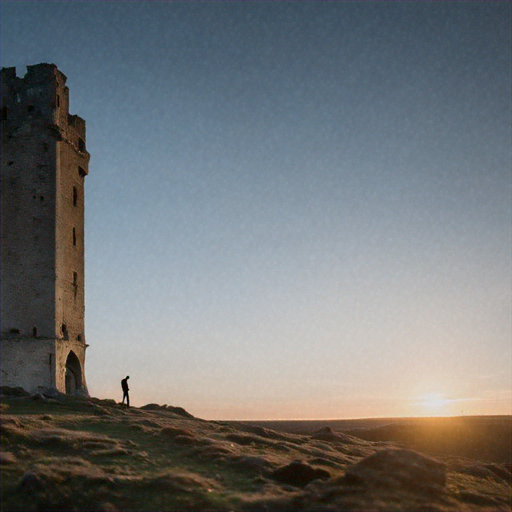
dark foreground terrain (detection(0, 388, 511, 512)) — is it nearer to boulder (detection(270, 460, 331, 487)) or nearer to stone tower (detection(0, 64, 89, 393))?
boulder (detection(270, 460, 331, 487))

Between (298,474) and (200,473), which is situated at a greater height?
(200,473)

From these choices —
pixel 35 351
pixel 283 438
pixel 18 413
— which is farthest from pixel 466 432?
pixel 18 413

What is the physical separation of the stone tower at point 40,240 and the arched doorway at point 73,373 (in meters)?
0.08

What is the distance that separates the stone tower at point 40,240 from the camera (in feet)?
156

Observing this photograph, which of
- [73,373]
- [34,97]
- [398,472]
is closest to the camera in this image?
[398,472]

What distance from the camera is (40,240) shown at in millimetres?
A: 49500

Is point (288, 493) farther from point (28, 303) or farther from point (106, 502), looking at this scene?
point (28, 303)

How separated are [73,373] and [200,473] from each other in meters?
30.6

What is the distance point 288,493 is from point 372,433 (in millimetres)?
43936

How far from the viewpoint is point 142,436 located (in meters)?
29.4

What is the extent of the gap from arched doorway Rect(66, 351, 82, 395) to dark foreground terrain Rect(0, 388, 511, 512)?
17029 mm

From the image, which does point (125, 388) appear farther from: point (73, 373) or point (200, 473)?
point (200, 473)

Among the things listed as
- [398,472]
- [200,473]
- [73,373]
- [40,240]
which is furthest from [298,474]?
[40,240]

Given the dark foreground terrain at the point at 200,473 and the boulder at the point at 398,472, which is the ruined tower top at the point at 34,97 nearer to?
the dark foreground terrain at the point at 200,473
